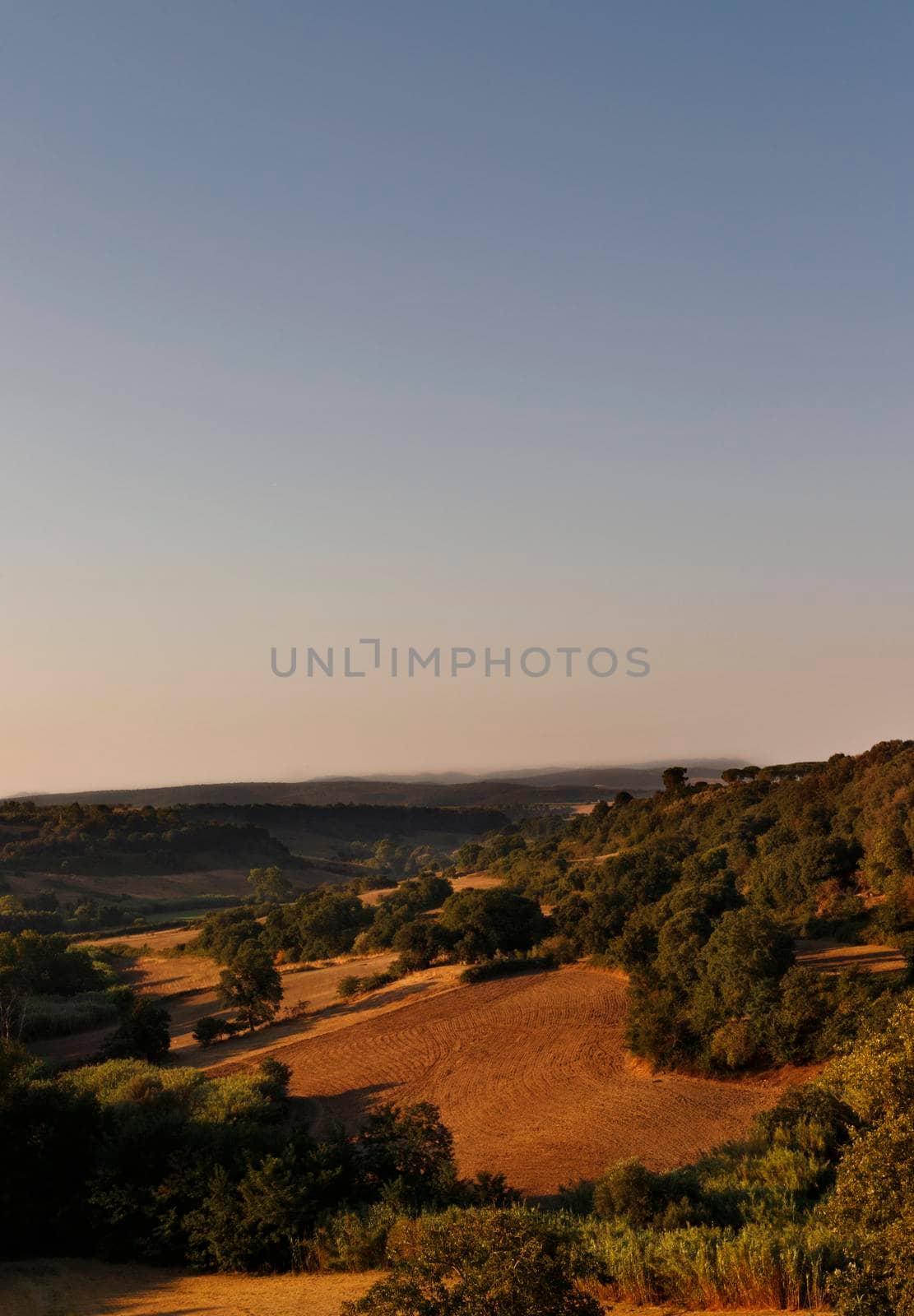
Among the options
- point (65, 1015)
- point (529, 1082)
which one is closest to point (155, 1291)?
point (529, 1082)

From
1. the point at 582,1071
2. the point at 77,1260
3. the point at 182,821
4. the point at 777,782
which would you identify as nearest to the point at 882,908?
Answer: the point at 582,1071

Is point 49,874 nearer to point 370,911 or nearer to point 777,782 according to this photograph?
point 370,911

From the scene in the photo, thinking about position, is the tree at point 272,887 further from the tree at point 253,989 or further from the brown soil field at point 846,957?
the brown soil field at point 846,957

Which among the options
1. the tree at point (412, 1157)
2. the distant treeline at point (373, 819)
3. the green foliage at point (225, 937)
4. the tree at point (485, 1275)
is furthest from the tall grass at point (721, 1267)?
the distant treeline at point (373, 819)

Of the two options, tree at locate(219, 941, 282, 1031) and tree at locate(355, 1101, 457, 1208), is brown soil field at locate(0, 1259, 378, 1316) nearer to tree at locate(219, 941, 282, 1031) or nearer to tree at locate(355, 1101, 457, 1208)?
tree at locate(355, 1101, 457, 1208)

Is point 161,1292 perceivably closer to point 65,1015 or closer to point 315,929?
point 65,1015

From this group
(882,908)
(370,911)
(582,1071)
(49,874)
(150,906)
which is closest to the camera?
(582,1071)

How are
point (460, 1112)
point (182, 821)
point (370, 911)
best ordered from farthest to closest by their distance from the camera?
point (182, 821) < point (370, 911) < point (460, 1112)
